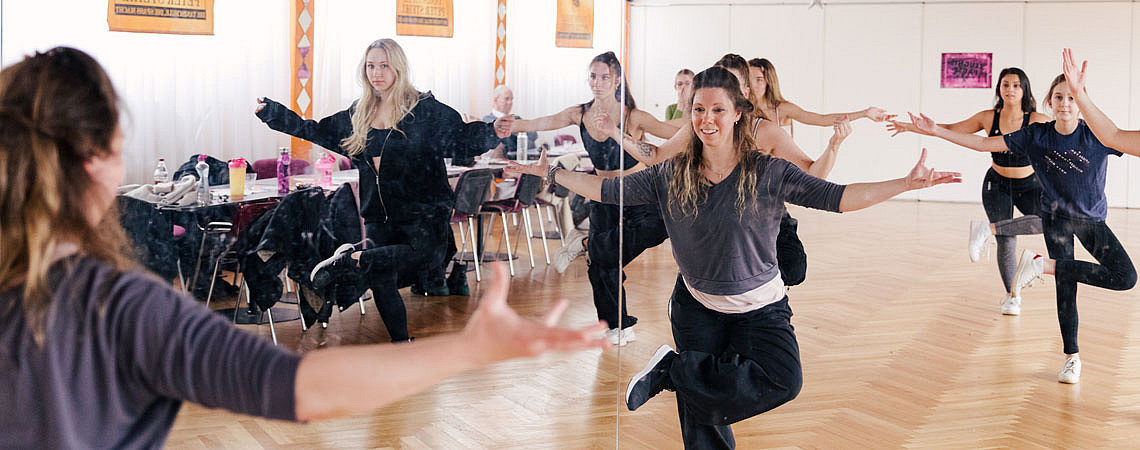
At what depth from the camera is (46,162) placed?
1098 millimetres

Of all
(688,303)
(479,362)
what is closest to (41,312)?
(479,362)

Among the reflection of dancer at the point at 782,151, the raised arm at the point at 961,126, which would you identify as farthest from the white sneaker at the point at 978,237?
the reflection of dancer at the point at 782,151

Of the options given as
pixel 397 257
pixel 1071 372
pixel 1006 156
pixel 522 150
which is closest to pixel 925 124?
pixel 1006 156

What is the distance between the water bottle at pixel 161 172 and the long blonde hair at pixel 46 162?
1330 millimetres

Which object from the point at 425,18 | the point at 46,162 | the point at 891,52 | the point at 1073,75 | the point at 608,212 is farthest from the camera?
the point at 891,52

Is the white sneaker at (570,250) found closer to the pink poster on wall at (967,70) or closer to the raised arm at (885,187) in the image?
the raised arm at (885,187)

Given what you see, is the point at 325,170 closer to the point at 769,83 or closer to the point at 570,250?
the point at 570,250

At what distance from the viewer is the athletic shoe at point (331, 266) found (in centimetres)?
269

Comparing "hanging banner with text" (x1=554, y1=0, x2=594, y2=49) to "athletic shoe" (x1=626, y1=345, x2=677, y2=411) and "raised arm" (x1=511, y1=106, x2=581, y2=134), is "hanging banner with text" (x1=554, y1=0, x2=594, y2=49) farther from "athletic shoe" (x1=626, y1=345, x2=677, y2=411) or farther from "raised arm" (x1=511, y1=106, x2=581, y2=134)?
"athletic shoe" (x1=626, y1=345, x2=677, y2=411)

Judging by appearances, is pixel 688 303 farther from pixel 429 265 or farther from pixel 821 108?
pixel 821 108

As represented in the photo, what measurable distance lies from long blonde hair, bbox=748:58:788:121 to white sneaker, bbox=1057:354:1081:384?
5.64 feet

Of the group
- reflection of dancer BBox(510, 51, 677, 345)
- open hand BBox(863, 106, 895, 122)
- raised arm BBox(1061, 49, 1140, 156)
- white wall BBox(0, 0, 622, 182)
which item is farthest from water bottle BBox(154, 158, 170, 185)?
raised arm BBox(1061, 49, 1140, 156)

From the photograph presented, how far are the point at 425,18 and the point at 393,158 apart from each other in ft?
1.39

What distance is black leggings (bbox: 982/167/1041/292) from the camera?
4.39m
